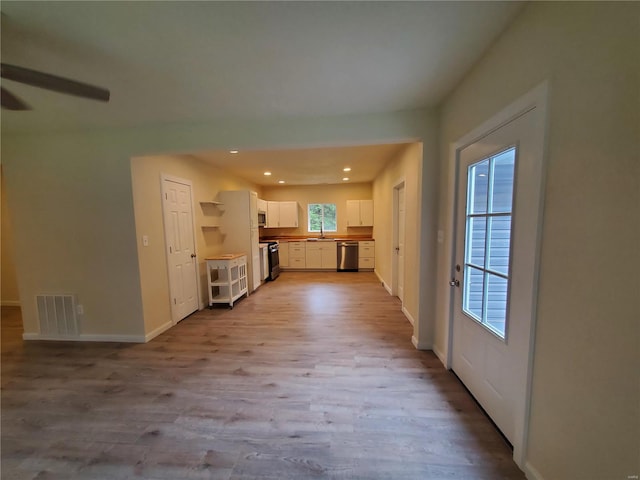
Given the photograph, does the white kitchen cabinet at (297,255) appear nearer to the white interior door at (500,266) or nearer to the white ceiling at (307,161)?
the white ceiling at (307,161)

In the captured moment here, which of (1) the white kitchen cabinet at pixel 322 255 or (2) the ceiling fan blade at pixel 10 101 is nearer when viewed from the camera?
(2) the ceiling fan blade at pixel 10 101

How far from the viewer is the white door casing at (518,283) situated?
125cm

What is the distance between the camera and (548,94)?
45.3 inches

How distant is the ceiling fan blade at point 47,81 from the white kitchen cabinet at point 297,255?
5699 mm

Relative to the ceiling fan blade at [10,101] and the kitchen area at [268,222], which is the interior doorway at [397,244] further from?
the ceiling fan blade at [10,101]

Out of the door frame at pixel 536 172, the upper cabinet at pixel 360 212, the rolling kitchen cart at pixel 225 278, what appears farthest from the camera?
the upper cabinet at pixel 360 212

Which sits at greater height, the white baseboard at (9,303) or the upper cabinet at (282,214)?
the upper cabinet at (282,214)

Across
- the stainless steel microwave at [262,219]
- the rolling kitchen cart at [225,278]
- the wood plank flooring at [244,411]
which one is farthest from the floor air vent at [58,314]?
the stainless steel microwave at [262,219]

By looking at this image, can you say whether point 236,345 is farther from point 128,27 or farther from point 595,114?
point 595,114

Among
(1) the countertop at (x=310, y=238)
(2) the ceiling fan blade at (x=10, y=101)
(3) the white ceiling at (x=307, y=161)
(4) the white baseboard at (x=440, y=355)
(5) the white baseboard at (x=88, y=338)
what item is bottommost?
(5) the white baseboard at (x=88, y=338)

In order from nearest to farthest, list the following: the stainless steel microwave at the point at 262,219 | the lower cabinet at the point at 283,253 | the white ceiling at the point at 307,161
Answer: the white ceiling at the point at 307,161 < the stainless steel microwave at the point at 262,219 < the lower cabinet at the point at 283,253

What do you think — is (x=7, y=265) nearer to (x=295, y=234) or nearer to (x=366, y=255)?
(x=295, y=234)

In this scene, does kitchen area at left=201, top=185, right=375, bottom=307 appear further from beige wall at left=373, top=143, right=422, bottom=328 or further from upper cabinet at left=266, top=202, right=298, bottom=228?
beige wall at left=373, top=143, right=422, bottom=328

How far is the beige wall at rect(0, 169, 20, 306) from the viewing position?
426 cm
